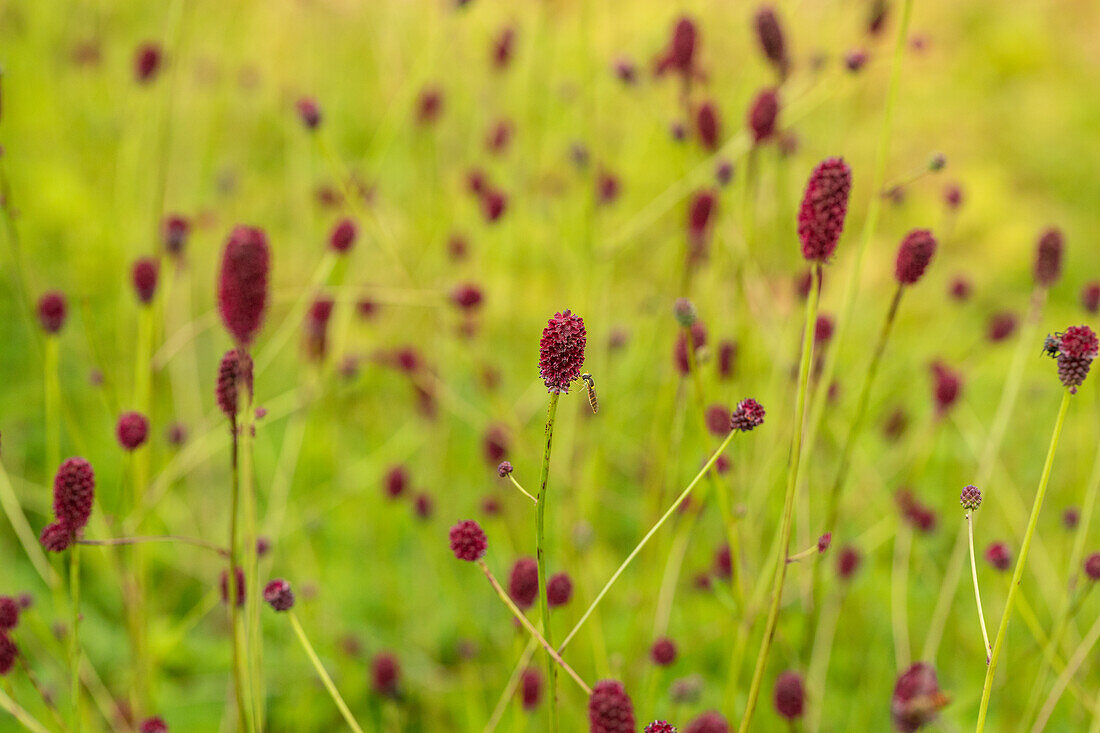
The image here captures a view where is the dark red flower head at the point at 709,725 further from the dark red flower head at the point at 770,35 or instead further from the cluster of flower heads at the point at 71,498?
the dark red flower head at the point at 770,35

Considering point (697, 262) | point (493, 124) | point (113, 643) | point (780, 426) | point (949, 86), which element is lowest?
point (113, 643)

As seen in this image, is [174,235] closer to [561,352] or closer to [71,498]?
[71,498]

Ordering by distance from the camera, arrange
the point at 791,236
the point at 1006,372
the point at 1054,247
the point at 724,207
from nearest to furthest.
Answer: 1. the point at 1054,247
2. the point at 724,207
3. the point at 791,236
4. the point at 1006,372

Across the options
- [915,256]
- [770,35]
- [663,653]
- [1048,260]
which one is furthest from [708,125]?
[663,653]

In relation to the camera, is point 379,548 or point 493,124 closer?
point 379,548

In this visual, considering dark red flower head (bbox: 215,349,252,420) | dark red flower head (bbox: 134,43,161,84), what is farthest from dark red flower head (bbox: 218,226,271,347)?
dark red flower head (bbox: 134,43,161,84)

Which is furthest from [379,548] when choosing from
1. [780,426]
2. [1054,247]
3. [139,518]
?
[1054,247]

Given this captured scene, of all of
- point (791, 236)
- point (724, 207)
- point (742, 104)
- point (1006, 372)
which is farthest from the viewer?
point (742, 104)

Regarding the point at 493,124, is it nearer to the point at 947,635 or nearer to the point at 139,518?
the point at 139,518
